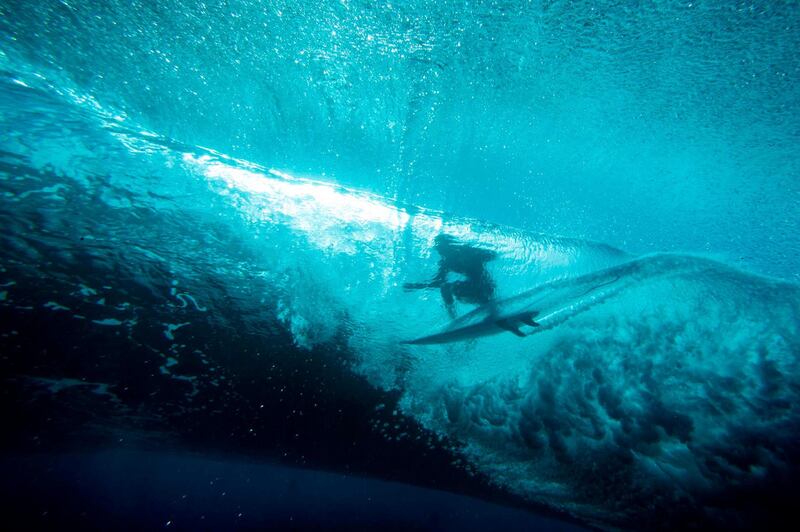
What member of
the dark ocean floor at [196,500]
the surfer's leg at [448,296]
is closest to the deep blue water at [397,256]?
the surfer's leg at [448,296]

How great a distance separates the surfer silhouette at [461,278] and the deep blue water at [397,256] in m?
0.03

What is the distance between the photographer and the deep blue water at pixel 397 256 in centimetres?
288

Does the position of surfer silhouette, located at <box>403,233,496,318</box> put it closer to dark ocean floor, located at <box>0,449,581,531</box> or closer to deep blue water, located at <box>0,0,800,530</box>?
deep blue water, located at <box>0,0,800,530</box>

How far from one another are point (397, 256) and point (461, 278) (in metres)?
0.82

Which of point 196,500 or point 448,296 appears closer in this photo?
point 448,296

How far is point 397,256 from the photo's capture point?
3812 millimetres

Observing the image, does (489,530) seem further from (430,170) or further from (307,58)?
(307,58)

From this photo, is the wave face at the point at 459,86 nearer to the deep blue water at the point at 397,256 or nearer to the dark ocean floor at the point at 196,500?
the deep blue water at the point at 397,256

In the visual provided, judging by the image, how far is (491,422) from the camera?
4.00 m

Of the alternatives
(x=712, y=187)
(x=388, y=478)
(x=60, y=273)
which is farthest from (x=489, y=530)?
(x=60, y=273)

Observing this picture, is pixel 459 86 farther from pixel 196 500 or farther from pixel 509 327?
pixel 196 500

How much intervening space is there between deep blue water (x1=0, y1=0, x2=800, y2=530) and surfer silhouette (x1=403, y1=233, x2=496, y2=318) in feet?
0.10

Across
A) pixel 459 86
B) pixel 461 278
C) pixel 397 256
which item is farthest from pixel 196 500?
pixel 459 86

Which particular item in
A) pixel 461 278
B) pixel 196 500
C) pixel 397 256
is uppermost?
pixel 397 256
